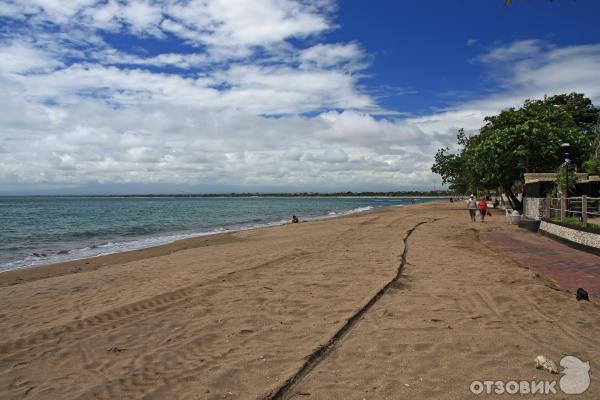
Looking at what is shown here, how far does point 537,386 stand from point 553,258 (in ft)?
26.5

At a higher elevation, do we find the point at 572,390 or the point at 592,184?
the point at 592,184

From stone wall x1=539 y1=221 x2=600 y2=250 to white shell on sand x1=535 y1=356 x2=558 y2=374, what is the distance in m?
8.49

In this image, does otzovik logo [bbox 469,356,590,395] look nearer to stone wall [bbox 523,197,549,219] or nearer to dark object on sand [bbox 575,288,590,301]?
dark object on sand [bbox 575,288,590,301]

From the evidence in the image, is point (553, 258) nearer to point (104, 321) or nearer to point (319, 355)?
point (319, 355)

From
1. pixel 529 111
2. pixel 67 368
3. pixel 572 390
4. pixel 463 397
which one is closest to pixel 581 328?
pixel 572 390

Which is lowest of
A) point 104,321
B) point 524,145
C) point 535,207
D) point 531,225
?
point 104,321


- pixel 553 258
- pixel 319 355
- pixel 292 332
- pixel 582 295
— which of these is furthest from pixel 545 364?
pixel 553 258

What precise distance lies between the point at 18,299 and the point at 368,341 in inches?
270

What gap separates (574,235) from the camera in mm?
12602

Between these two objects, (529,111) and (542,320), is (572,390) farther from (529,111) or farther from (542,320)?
(529,111)

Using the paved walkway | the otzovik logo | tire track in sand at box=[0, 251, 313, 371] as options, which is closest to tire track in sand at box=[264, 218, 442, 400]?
the otzovik logo

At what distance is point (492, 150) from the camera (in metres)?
25.4

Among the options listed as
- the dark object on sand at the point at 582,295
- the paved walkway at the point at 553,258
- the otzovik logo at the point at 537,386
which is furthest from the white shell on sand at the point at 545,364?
the paved walkway at the point at 553,258

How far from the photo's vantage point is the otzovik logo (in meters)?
3.77
